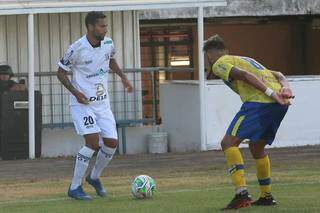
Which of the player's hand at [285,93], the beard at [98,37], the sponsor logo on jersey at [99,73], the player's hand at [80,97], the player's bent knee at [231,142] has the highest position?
the beard at [98,37]

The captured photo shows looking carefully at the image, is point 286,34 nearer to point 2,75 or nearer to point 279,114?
point 2,75

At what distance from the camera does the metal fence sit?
17.5m

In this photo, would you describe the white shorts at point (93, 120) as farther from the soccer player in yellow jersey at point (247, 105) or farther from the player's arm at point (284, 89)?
the player's arm at point (284, 89)

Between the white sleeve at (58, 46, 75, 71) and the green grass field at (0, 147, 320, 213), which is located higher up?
the white sleeve at (58, 46, 75, 71)

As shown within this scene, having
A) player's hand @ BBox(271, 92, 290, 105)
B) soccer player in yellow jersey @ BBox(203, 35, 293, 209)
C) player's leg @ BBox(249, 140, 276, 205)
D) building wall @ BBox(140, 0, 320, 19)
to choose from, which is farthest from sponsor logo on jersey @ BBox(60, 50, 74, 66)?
building wall @ BBox(140, 0, 320, 19)

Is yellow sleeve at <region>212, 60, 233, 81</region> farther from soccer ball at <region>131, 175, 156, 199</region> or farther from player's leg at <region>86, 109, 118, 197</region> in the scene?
player's leg at <region>86, 109, 118, 197</region>

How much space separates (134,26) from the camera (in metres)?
18.2

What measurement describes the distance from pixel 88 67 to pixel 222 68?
1888 millimetres

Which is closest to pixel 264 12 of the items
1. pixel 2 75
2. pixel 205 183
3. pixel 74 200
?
pixel 2 75

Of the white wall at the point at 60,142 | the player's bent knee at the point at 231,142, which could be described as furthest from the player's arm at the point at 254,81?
the white wall at the point at 60,142

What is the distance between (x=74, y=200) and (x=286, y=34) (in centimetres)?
1401

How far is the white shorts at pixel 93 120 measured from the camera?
1020cm

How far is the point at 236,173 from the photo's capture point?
29.9 ft

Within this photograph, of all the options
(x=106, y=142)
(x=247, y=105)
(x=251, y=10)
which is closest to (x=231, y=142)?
(x=247, y=105)
